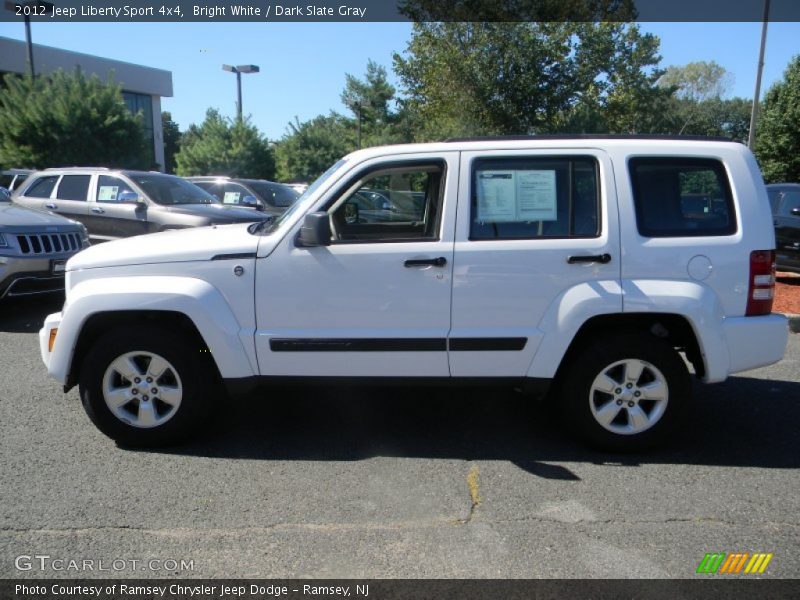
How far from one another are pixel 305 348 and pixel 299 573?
1.49 m

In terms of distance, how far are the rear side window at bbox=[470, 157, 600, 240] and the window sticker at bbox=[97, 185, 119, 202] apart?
26.8 feet

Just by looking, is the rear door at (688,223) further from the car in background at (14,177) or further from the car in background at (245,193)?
the car in background at (14,177)

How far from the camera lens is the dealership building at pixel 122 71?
36.3m

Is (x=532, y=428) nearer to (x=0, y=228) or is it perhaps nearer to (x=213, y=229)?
(x=213, y=229)

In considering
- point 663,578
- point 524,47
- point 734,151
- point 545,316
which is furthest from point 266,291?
point 524,47

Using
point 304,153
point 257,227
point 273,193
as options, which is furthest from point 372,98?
point 257,227

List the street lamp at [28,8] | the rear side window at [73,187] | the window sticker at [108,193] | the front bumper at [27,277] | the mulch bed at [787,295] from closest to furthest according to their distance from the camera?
the front bumper at [27,277] → the mulch bed at [787,295] → the window sticker at [108,193] → the rear side window at [73,187] → the street lamp at [28,8]

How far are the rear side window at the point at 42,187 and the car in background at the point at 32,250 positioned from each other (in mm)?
2628

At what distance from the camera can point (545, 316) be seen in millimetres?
4035

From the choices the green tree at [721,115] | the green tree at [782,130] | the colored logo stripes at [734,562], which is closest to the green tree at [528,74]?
the green tree at [782,130]

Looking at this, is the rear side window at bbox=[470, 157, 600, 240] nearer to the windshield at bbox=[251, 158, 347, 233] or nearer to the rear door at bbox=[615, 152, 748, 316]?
the rear door at bbox=[615, 152, 748, 316]

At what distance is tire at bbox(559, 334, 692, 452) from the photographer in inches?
161

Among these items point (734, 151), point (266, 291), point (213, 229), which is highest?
point (734, 151)
